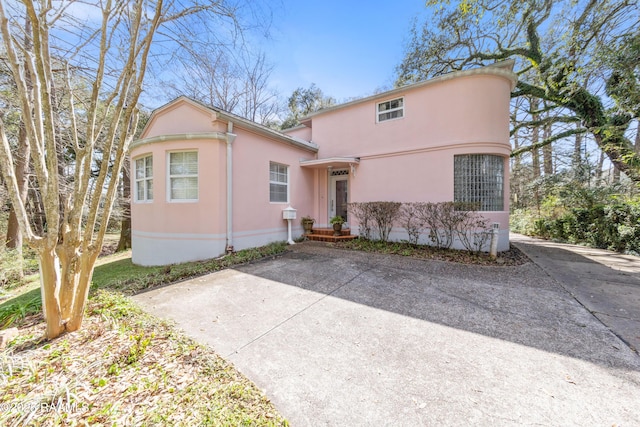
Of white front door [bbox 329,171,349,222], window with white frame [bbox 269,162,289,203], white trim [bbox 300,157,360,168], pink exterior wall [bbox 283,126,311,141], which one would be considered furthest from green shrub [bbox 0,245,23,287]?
pink exterior wall [bbox 283,126,311,141]

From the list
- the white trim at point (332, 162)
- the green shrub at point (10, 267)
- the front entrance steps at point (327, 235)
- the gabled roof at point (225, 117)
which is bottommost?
the green shrub at point (10, 267)

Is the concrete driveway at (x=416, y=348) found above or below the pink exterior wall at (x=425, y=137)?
below

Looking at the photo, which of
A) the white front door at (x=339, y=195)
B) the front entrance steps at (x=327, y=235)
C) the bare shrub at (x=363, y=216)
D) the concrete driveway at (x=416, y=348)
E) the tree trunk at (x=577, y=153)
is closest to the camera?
the concrete driveway at (x=416, y=348)

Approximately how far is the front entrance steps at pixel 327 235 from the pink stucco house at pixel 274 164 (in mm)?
1409

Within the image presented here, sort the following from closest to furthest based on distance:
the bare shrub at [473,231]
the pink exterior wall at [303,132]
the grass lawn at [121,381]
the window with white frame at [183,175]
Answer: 1. the grass lawn at [121,381]
2. the bare shrub at [473,231]
3. the window with white frame at [183,175]
4. the pink exterior wall at [303,132]

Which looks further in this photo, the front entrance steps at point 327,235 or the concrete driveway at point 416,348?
the front entrance steps at point 327,235

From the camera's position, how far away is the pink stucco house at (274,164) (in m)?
7.21

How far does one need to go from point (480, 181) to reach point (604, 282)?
12.1ft

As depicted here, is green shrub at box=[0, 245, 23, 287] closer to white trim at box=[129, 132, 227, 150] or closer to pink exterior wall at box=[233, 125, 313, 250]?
white trim at box=[129, 132, 227, 150]

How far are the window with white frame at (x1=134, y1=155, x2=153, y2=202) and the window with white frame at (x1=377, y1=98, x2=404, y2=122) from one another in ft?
27.0

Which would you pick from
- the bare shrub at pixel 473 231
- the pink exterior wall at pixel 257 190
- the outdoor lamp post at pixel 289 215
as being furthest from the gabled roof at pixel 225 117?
the bare shrub at pixel 473 231

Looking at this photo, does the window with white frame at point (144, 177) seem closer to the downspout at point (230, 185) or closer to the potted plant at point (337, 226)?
the downspout at point (230, 185)

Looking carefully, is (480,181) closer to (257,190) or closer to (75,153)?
(257,190)

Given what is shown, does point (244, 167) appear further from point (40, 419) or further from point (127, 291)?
point (40, 419)
